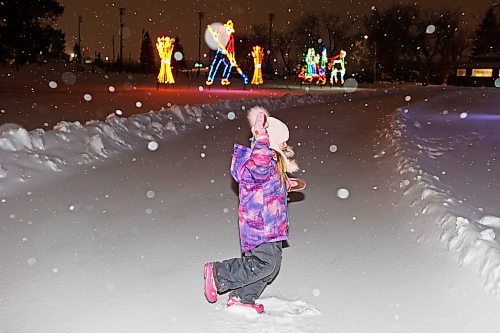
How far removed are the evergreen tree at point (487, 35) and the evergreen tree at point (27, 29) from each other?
83.6 metres

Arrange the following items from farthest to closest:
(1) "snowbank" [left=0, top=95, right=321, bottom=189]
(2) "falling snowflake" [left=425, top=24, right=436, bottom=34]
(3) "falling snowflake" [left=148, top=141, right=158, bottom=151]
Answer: (2) "falling snowflake" [left=425, top=24, right=436, bottom=34], (3) "falling snowflake" [left=148, top=141, right=158, bottom=151], (1) "snowbank" [left=0, top=95, right=321, bottom=189]

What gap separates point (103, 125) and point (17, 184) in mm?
4432

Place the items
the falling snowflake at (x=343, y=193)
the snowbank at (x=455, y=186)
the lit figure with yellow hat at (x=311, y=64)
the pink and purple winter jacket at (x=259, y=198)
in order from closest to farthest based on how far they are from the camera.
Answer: the pink and purple winter jacket at (x=259, y=198) < the snowbank at (x=455, y=186) < the falling snowflake at (x=343, y=193) < the lit figure with yellow hat at (x=311, y=64)

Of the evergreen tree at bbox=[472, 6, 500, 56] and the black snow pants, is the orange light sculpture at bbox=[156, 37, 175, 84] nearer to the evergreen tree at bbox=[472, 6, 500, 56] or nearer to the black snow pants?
the black snow pants

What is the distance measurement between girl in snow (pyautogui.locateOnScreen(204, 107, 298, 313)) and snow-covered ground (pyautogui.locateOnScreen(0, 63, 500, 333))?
20cm

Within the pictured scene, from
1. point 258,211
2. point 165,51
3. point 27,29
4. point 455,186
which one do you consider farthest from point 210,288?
point 165,51

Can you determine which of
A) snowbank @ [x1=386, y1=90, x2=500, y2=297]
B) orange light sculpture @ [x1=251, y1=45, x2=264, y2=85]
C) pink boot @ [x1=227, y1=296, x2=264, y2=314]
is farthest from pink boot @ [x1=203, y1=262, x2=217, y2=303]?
orange light sculpture @ [x1=251, y1=45, x2=264, y2=85]

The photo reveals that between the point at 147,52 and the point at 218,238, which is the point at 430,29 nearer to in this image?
the point at 147,52

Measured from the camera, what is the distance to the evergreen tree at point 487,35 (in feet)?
304

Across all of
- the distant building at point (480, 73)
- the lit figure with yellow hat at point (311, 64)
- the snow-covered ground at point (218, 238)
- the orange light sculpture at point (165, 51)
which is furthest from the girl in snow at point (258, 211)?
the distant building at point (480, 73)

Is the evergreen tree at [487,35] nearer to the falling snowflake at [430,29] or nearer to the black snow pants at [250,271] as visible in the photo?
the falling snowflake at [430,29]

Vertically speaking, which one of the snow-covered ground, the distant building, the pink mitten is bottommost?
the snow-covered ground

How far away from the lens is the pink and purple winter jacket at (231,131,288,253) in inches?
147

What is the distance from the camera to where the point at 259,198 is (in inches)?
151
